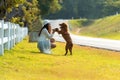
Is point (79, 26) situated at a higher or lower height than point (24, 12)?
lower

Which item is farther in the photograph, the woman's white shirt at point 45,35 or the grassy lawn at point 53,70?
the woman's white shirt at point 45,35

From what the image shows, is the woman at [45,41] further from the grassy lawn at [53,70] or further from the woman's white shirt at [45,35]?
the grassy lawn at [53,70]

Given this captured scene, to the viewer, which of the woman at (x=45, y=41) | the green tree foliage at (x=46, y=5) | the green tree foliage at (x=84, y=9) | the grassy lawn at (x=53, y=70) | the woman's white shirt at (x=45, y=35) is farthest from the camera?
the green tree foliage at (x=84, y=9)

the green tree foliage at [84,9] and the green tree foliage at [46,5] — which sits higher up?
the green tree foliage at [46,5]

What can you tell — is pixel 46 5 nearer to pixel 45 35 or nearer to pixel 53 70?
pixel 45 35

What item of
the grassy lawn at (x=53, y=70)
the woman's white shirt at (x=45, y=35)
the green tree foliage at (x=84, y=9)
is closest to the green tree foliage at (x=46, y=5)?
the woman's white shirt at (x=45, y=35)

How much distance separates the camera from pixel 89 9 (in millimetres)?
151625

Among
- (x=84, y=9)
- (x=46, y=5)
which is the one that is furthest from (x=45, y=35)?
(x=84, y=9)

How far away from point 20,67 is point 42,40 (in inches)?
291

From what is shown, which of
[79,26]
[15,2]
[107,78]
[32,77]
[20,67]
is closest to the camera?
[32,77]

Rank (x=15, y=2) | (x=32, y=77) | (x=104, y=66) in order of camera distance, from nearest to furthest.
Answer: (x=32, y=77), (x=104, y=66), (x=15, y=2)

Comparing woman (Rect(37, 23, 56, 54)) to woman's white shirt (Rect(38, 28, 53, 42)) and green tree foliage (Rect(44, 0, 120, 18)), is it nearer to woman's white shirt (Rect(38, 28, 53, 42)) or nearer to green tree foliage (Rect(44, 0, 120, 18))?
woman's white shirt (Rect(38, 28, 53, 42))

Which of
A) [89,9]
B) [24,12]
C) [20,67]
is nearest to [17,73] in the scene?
[20,67]

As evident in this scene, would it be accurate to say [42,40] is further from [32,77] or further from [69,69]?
[32,77]
